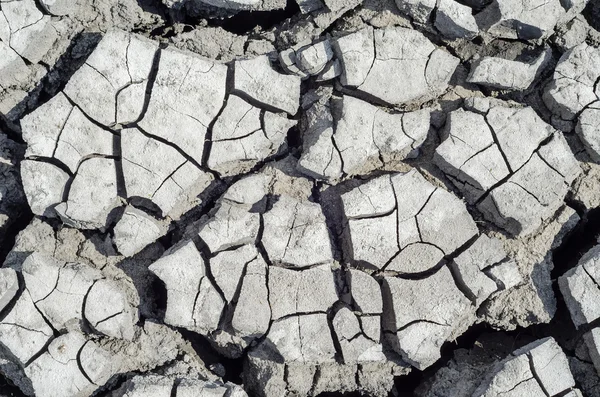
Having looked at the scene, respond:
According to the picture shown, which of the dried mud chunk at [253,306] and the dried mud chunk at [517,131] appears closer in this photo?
the dried mud chunk at [253,306]

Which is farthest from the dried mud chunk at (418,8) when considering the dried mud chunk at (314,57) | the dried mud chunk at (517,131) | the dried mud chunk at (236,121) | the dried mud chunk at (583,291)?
the dried mud chunk at (583,291)

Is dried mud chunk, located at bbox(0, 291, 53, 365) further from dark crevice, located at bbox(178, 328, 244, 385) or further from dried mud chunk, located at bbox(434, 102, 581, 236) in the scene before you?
dried mud chunk, located at bbox(434, 102, 581, 236)

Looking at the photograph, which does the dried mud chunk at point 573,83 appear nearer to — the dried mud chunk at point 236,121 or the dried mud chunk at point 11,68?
the dried mud chunk at point 236,121

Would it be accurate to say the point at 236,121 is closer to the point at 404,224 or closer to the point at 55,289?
the point at 404,224

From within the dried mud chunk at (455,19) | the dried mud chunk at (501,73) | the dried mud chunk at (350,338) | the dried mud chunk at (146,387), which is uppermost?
the dried mud chunk at (455,19)

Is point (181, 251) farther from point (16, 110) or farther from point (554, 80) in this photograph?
point (554, 80)

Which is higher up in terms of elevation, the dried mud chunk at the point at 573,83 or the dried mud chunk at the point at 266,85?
the dried mud chunk at the point at 573,83

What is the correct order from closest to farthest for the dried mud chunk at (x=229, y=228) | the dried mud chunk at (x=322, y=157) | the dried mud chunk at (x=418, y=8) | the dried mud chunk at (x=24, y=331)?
the dried mud chunk at (x=24, y=331) → the dried mud chunk at (x=229, y=228) → the dried mud chunk at (x=322, y=157) → the dried mud chunk at (x=418, y=8)

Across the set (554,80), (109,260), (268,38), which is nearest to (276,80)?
(268,38)
